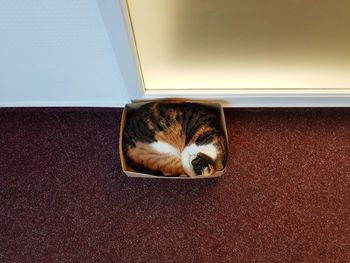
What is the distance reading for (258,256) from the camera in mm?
986

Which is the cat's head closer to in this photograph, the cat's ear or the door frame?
the cat's ear

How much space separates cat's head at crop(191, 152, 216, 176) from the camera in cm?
96

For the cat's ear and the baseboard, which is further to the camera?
the baseboard

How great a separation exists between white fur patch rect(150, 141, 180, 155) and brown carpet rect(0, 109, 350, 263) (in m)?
0.13

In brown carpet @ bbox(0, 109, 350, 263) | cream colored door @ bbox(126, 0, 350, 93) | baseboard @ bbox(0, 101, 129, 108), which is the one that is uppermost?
cream colored door @ bbox(126, 0, 350, 93)

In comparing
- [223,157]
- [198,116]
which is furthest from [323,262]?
[198,116]

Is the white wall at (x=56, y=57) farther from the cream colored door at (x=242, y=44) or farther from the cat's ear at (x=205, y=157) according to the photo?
the cat's ear at (x=205, y=157)

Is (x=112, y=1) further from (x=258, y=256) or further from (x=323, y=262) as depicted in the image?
(x=323, y=262)

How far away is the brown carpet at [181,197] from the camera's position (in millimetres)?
1001

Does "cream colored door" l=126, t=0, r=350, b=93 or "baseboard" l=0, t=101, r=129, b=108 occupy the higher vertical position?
"cream colored door" l=126, t=0, r=350, b=93

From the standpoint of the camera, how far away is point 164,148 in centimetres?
102

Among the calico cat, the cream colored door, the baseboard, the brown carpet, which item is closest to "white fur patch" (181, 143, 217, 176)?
the calico cat

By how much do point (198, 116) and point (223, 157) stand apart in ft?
0.54

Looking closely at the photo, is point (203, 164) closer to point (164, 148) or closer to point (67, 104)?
point (164, 148)
